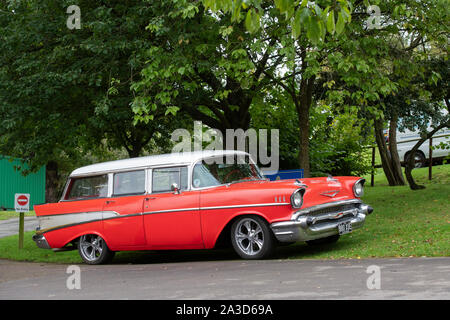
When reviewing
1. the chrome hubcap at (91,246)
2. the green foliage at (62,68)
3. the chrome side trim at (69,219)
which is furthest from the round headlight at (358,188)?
the green foliage at (62,68)

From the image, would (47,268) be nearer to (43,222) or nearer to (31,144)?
(43,222)

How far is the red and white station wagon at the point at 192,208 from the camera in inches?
349

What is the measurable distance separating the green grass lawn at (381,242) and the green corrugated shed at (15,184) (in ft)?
46.7

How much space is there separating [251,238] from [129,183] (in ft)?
8.71

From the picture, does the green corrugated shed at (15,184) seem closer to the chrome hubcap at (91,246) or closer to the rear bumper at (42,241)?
the rear bumper at (42,241)

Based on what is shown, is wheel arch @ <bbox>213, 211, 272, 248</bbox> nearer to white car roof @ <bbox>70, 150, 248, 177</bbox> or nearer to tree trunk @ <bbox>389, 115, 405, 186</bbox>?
white car roof @ <bbox>70, 150, 248, 177</bbox>

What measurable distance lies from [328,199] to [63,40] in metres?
7.34

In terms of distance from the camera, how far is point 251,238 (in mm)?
9102

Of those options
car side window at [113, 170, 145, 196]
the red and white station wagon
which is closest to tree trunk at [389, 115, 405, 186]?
the red and white station wagon

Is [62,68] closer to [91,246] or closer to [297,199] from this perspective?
[91,246]

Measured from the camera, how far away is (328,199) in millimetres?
9164

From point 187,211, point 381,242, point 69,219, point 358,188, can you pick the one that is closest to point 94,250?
point 69,219
